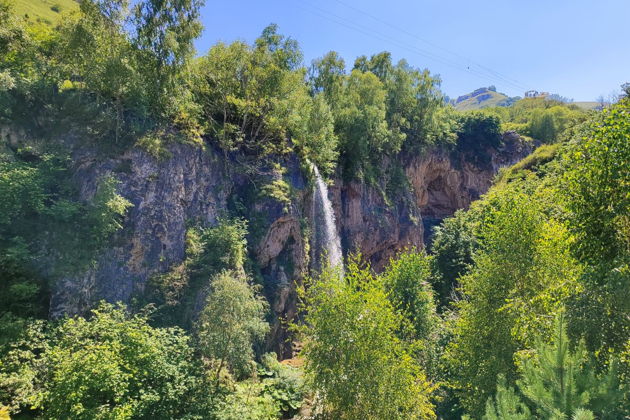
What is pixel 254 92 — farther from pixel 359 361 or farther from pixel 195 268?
pixel 359 361

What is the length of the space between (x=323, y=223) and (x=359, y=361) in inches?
757

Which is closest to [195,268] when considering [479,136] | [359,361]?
[359,361]

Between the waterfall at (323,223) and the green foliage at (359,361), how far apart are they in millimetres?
16418

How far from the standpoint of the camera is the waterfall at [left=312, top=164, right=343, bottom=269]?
29938 millimetres

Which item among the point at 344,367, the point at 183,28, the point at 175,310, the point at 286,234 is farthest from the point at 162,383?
the point at 183,28

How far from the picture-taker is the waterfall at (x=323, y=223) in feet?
98.2

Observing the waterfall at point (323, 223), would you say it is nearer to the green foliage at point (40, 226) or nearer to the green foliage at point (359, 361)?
the green foliage at point (40, 226)

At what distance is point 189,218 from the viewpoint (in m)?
20.2

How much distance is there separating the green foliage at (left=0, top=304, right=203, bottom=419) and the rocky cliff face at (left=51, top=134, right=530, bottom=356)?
255 cm

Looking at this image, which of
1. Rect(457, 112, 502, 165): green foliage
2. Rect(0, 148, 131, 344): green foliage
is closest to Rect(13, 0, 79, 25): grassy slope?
Rect(0, 148, 131, 344): green foliage

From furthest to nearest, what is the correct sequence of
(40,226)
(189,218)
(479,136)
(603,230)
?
(479,136) → (189,218) → (40,226) → (603,230)

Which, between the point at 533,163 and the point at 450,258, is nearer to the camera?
the point at 450,258

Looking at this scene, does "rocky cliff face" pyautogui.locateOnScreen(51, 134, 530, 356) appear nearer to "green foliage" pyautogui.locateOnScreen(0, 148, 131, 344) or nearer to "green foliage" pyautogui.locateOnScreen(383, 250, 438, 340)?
"green foliage" pyautogui.locateOnScreen(0, 148, 131, 344)

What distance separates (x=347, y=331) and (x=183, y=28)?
20.1m
